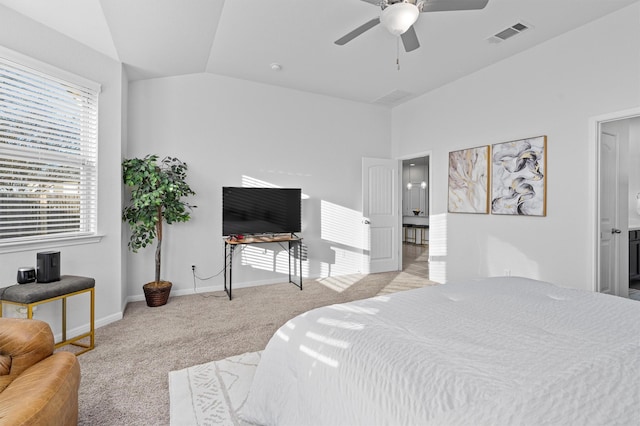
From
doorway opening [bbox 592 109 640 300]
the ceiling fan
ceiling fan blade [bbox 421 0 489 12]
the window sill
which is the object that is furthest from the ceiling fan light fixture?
the window sill

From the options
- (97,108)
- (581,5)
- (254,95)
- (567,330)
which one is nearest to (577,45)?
(581,5)

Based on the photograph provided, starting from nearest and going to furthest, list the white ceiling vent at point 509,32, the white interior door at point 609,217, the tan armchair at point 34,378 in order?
the tan armchair at point 34,378
the white ceiling vent at point 509,32
the white interior door at point 609,217

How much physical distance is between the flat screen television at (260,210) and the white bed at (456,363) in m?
2.68

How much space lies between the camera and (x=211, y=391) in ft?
6.26

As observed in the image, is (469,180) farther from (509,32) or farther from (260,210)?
(260,210)

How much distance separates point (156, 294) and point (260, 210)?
1569 millimetres

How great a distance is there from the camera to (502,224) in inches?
148

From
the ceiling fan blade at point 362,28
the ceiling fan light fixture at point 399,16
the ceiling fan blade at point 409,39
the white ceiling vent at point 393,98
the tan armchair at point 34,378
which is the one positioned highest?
the white ceiling vent at point 393,98

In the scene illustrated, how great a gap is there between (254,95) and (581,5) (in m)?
3.70

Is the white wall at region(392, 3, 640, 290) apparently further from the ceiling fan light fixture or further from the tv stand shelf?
the tv stand shelf

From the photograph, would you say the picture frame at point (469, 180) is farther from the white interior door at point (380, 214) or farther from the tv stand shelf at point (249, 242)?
the tv stand shelf at point (249, 242)

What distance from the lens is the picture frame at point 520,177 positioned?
3.37 meters

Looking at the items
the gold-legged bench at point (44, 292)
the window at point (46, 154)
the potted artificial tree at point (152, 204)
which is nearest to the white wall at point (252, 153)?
the potted artificial tree at point (152, 204)

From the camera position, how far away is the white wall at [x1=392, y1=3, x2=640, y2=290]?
286cm
